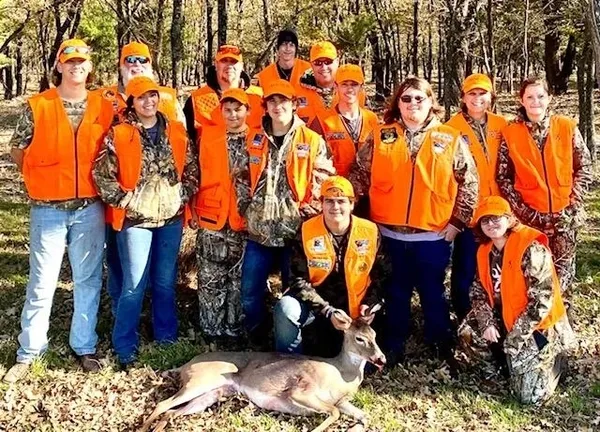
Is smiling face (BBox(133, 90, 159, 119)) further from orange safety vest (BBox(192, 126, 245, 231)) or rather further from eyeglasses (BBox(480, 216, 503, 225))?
eyeglasses (BBox(480, 216, 503, 225))

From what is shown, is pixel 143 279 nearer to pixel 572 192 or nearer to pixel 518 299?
pixel 518 299

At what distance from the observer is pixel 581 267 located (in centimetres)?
880

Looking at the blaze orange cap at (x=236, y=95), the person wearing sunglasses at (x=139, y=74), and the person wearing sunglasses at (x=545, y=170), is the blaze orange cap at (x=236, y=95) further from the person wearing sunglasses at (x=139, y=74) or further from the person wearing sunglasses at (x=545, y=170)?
the person wearing sunglasses at (x=545, y=170)

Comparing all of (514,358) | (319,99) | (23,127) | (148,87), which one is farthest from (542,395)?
(23,127)

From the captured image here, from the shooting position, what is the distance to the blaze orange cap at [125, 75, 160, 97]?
5.74 metres

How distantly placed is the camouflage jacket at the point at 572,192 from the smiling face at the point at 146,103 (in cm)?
302

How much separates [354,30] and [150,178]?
→ 918 inches

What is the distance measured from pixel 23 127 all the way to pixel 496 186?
4048mm

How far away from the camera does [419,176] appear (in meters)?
5.81

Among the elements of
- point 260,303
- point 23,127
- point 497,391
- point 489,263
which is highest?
point 23,127

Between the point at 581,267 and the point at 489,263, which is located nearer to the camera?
the point at 489,263

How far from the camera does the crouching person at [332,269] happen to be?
18.7ft

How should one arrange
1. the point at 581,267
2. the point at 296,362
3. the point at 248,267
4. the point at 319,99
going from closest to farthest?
the point at 296,362 → the point at 248,267 → the point at 319,99 → the point at 581,267

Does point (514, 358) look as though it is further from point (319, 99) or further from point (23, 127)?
point (23, 127)
